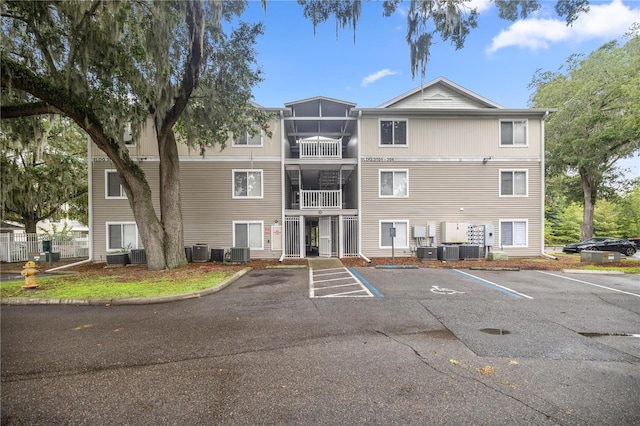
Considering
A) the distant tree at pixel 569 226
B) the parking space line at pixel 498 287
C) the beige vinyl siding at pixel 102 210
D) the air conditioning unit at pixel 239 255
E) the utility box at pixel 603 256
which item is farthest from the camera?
the distant tree at pixel 569 226

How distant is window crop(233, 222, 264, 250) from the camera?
15023mm

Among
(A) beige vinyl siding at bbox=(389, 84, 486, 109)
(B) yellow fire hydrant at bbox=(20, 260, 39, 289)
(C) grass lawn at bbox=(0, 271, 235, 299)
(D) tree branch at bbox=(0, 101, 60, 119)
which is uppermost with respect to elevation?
(A) beige vinyl siding at bbox=(389, 84, 486, 109)

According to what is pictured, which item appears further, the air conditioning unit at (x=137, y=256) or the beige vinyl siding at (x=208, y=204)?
the beige vinyl siding at (x=208, y=204)

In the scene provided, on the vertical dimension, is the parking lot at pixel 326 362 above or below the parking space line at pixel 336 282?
above

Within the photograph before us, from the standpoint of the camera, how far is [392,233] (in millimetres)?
12258

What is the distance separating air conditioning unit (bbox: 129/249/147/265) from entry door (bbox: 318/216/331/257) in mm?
8826

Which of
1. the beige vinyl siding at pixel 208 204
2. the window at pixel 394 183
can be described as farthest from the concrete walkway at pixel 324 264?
the window at pixel 394 183

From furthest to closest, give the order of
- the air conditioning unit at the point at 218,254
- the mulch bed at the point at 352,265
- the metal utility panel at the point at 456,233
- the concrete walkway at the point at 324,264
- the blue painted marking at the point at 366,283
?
the metal utility panel at the point at 456,233 < the air conditioning unit at the point at 218,254 < the concrete walkway at the point at 324,264 < the mulch bed at the point at 352,265 < the blue painted marking at the point at 366,283

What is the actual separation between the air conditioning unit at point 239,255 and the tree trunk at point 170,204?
→ 8.34ft

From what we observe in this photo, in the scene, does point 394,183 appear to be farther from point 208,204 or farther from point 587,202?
point 587,202

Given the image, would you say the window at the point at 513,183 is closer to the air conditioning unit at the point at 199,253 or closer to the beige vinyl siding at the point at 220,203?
the beige vinyl siding at the point at 220,203

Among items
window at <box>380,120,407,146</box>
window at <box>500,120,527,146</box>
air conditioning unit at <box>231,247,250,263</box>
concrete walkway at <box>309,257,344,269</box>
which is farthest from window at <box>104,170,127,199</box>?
window at <box>500,120,527,146</box>

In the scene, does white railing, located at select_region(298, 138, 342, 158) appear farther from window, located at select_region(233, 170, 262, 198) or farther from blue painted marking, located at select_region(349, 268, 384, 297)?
blue painted marking, located at select_region(349, 268, 384, 297)

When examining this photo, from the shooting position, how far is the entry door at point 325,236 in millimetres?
15703
